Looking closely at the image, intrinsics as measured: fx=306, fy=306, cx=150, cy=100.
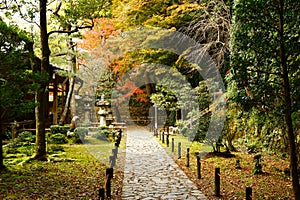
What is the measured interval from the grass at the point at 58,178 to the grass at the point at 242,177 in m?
2.38

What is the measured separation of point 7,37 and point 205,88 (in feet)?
31.3

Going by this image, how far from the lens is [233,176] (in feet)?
29.8

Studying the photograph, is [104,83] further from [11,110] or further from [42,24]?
[11,110]

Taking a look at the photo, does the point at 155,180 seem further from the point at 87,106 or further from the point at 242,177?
the point at 87,106

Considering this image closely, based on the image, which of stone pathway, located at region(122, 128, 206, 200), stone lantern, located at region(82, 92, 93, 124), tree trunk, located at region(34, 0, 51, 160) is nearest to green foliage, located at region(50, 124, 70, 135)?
stone pathway, located at region(122, 128, 206, 200)

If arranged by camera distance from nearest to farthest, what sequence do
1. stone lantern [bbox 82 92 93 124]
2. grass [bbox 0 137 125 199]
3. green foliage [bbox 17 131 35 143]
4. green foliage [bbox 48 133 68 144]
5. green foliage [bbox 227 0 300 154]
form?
1. green foliage [bbox 227 0 300 154]
2. grass [bbox 0 137 125 199]
3. green foliage [bbox 17 131 35 143]
4. green foliage [bbox 48 133 68 144]
5. stone lantern [bbox 82 92 93 124]

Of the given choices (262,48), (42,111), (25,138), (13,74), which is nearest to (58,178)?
(13,74)

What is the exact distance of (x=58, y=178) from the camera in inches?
341

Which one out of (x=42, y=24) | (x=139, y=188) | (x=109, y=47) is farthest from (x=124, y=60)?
(x=139, y=188)

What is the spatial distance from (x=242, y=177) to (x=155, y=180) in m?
2.54

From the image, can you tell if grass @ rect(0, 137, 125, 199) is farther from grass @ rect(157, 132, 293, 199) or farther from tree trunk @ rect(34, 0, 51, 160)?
grass @ rect(157, 132, 293, 199)

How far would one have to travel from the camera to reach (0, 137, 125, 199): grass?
23.2ft

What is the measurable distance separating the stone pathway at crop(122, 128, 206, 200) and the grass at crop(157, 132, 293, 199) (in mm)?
326

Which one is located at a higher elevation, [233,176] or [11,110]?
[11,110]
